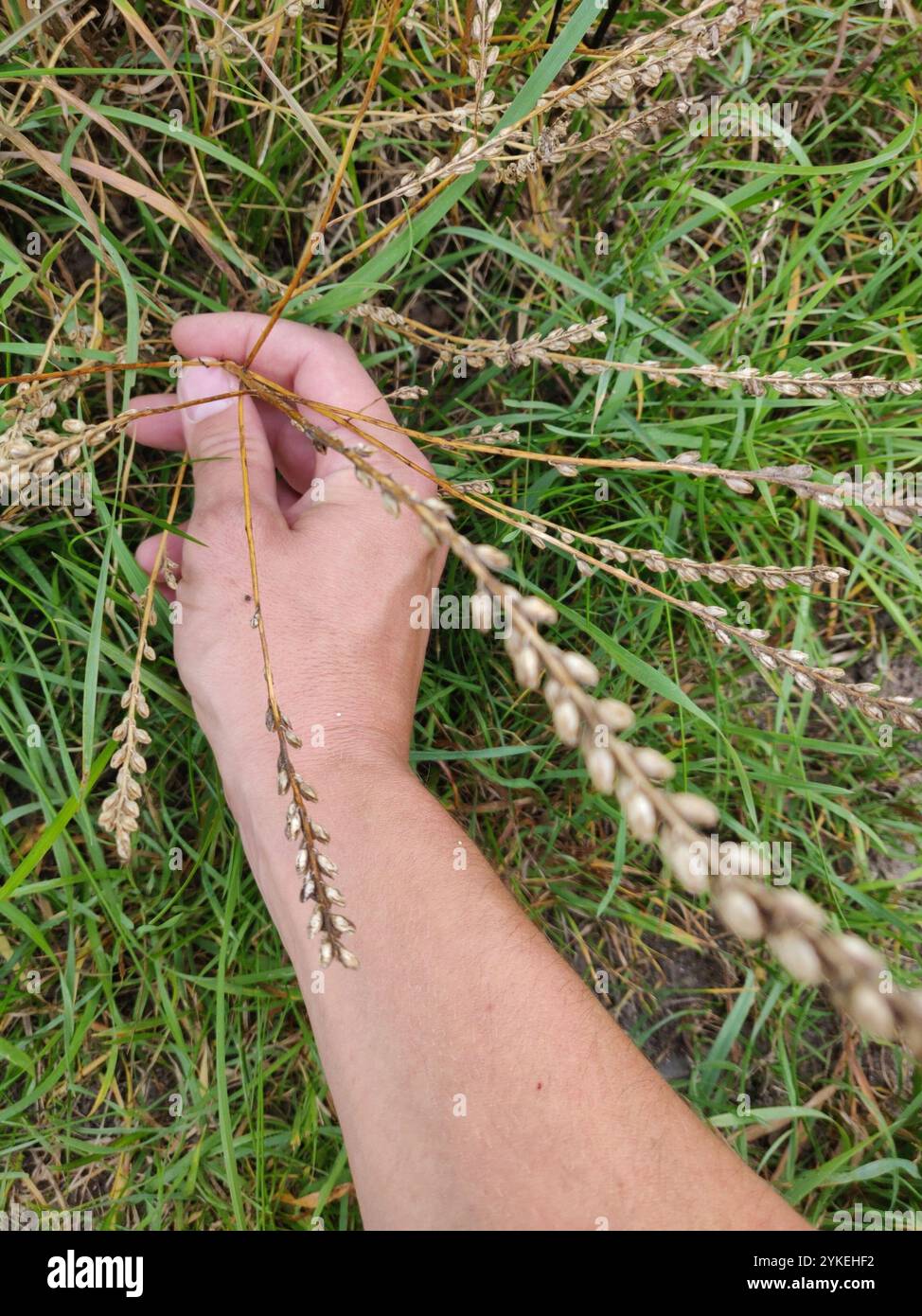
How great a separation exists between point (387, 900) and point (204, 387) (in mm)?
932

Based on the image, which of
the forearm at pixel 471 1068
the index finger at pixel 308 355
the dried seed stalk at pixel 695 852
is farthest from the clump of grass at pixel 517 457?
the dried seed stalk at pixel 695 852

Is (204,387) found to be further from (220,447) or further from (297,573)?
(297,573)

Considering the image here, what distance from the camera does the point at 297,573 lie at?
144cm

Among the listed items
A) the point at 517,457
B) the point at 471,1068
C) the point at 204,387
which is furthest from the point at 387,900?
the point at 204,387

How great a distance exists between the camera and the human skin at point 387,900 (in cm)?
116

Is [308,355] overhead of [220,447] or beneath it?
overhead

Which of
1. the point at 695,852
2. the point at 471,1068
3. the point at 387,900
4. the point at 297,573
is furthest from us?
the point at 297,573

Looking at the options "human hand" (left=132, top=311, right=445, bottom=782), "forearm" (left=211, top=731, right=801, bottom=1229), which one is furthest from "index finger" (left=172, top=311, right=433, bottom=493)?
"forearm" (left=211, top=731, right=801, bottom=1229)

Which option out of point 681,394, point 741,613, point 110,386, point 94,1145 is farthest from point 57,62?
point 94,1145

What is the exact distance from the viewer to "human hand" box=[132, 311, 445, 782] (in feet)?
4.68

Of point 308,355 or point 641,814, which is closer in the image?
point 641,814

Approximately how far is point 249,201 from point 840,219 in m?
1.26

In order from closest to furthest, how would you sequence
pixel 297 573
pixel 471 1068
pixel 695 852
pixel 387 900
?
pixel 695 852
pixel 471 1068
pixel 387 900
pixel 297 573

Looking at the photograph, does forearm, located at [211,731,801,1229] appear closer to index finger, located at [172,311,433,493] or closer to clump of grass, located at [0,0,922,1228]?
clump of grass, located at [0,0,922,1228]
